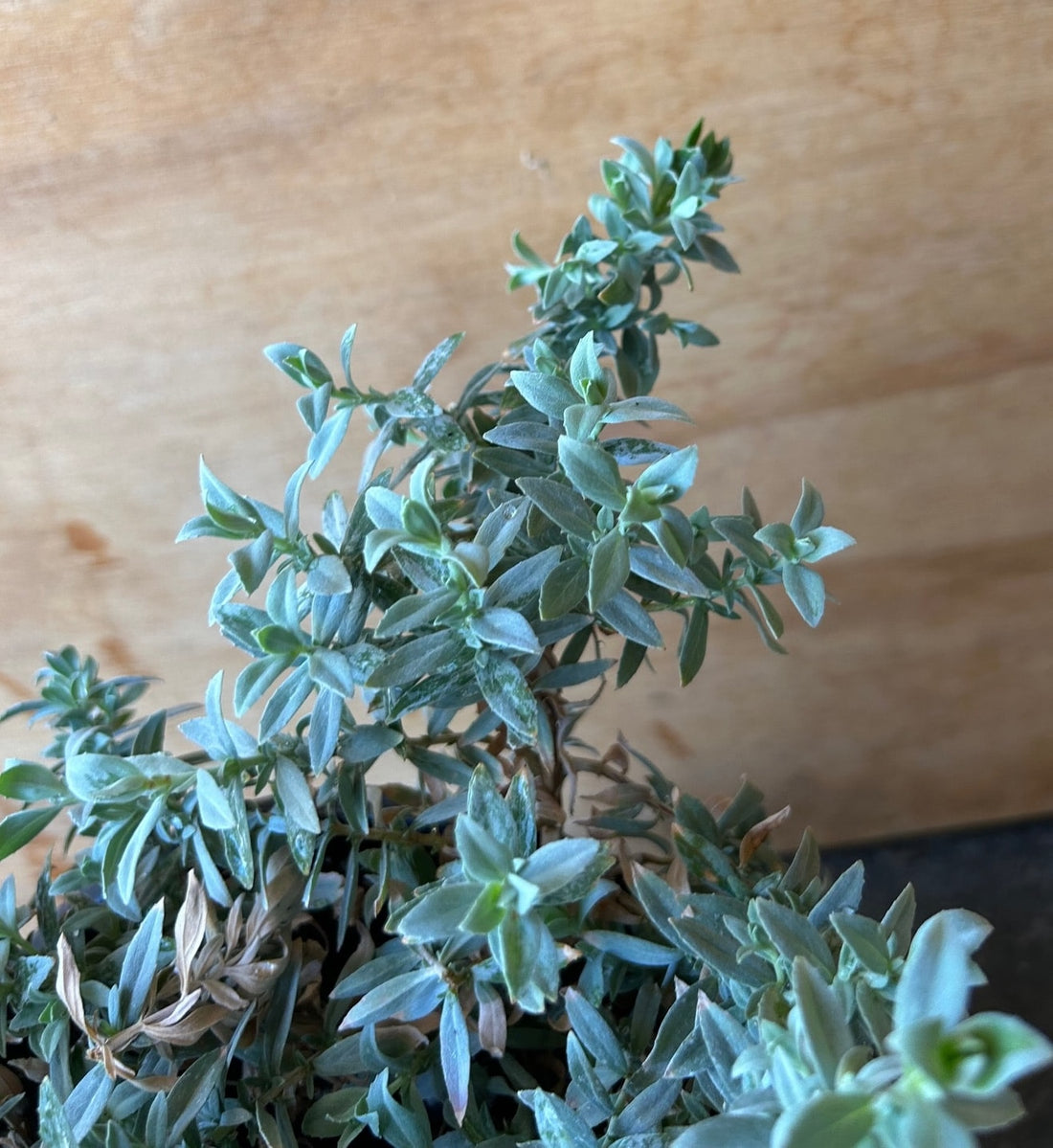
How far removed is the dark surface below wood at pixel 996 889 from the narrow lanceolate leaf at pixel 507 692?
75cm

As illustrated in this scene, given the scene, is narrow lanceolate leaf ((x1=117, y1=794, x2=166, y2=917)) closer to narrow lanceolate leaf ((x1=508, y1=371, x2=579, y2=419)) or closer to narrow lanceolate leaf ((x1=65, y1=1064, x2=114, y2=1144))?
narrow lanceolate leaf ((x1=65, y1=1064, x2=114, y2=1144))

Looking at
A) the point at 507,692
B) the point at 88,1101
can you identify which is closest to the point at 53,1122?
the point at 88,1101

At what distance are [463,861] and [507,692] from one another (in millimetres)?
81

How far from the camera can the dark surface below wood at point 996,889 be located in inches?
38.7

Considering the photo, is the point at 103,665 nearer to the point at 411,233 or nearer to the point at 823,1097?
the point at 411,233

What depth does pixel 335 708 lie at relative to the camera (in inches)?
15.4

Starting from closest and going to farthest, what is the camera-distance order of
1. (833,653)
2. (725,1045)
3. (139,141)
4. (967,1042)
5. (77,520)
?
(967,1042), (725,1045), (139,141), (77,520), (833,653)

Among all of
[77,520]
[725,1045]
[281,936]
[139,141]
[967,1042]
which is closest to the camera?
[967,1042]

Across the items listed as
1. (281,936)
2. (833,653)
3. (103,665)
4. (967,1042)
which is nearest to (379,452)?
(281,936)

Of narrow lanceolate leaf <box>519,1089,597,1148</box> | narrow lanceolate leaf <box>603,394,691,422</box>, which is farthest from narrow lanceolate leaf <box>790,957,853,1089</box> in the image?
narrow lanceolate leaf <box>603,394,691,422</box>

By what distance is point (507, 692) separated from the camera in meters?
0.38

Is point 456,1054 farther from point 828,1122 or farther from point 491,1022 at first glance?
point 828,1122

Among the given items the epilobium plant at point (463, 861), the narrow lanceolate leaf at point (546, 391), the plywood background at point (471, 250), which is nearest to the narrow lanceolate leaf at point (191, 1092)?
the epilobium plant at point (463, 861)

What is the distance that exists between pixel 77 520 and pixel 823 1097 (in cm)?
73
